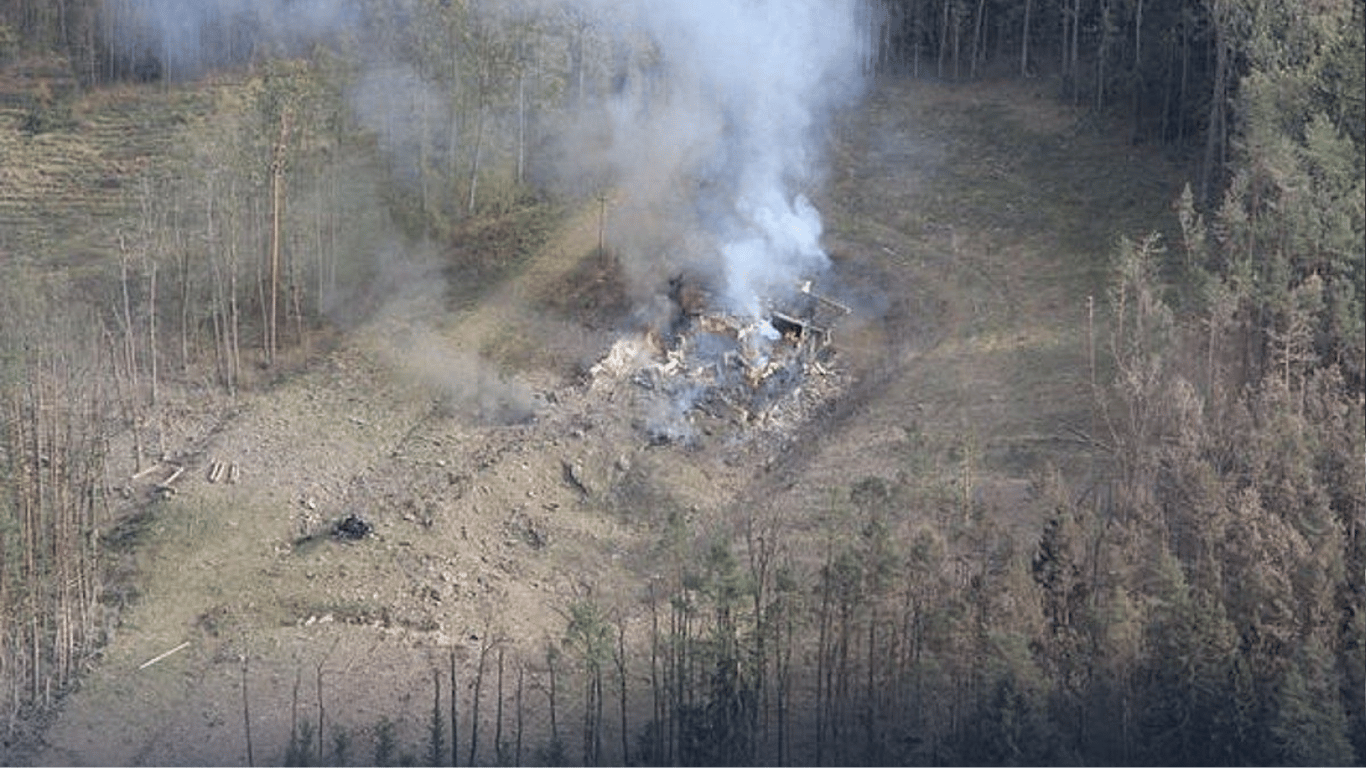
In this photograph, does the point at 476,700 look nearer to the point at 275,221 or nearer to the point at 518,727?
the point at 518,727

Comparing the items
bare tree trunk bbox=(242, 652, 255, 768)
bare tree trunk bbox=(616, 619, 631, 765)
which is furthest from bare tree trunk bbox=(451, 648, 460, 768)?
bare tree trunk bbox=(242, 652, 255, 768)

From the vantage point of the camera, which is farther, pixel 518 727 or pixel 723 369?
pixel 723 369

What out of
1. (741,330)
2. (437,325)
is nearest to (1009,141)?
(741,330)

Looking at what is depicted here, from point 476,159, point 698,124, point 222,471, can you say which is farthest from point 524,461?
point 698,124

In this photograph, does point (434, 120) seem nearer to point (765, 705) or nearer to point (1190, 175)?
point (1190, 175)

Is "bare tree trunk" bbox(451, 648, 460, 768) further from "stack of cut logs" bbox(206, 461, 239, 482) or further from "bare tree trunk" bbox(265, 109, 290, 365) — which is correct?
"bare tree trunk" bbox(265, 109, 290, 365)

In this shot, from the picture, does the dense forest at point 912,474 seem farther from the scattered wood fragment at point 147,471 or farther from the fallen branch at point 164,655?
the fallen branch at point 164,655
